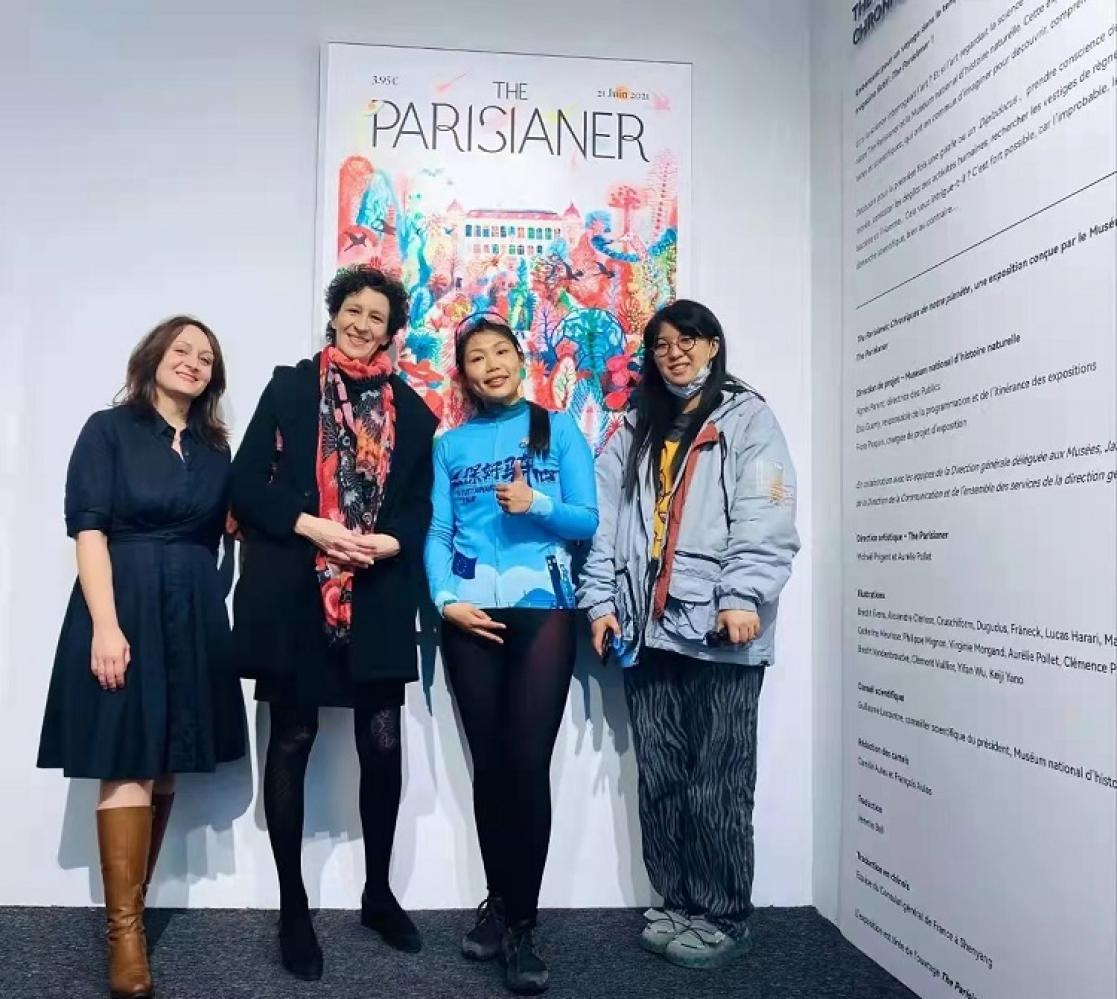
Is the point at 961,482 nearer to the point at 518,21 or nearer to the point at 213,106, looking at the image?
the point at 518,21

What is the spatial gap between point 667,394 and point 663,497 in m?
0.30

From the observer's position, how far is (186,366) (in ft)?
7.75

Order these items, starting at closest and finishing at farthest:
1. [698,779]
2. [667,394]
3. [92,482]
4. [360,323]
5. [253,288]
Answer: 1. [92,482]
2. [698,779]
3. [360,323]
4. [667,394]
5. [253,288]

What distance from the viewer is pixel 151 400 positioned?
2352 millimetres

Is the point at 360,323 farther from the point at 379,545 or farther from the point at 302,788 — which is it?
the point at 302,788

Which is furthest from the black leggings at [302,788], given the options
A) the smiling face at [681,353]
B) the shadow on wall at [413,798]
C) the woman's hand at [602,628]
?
the smiling face at [681,353]

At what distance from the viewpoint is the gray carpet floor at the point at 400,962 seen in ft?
6.84

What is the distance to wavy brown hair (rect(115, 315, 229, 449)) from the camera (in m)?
2.36

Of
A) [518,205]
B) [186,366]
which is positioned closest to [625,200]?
[518,205]

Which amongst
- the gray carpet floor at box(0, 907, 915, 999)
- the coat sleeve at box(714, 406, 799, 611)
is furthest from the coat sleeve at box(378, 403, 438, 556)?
the gray carpet floor at box(0, 907, 915, 999)

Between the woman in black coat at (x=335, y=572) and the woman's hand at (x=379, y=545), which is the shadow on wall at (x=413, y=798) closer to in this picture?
the woman in black coat at (x=335, y=572)

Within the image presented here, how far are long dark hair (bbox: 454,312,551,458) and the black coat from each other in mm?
214

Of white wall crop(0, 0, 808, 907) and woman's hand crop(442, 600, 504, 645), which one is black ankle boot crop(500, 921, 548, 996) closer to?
white wall crop(0, 0, 808, 907)

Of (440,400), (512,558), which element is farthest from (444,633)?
(440,400)
